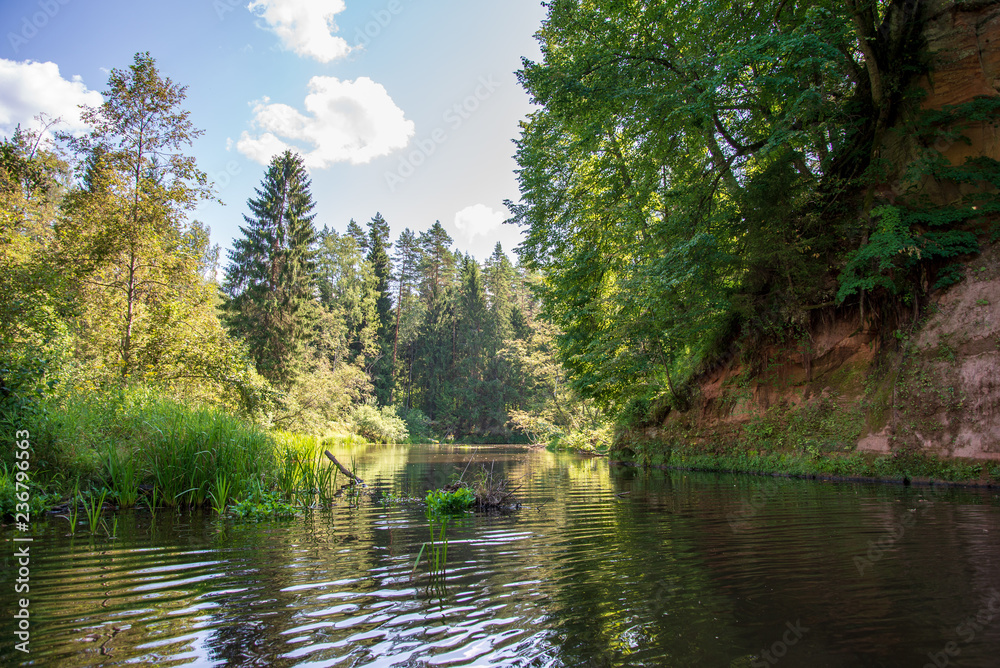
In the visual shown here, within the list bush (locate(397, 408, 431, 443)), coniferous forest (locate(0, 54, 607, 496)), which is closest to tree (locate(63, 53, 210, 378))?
coniferous forest (locate(0, 54, 607, 496))

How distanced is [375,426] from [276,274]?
53.3ft

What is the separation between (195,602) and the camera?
3178 millimetres

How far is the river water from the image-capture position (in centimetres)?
243

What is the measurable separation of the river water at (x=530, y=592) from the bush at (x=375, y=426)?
115 feet

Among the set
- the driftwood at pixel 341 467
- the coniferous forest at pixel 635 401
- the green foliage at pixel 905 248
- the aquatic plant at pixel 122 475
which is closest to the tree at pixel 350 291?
the coniferous forest at pixel 635 401

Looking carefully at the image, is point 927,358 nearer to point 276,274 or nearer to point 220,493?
point 220,493

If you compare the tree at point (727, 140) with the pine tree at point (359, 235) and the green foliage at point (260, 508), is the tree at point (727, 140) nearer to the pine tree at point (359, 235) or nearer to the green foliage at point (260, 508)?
the green foliage at point (260, 508)

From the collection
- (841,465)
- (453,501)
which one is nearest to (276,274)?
(453,501)

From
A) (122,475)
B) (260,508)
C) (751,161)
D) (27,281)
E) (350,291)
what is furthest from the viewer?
(350,291)

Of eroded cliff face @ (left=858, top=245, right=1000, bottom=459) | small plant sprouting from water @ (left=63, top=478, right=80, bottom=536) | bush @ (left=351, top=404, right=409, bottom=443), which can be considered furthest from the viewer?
bush @ (left=351, top=404, right=409, bottom=443)

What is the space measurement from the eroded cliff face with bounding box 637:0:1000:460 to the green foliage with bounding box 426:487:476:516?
8351 mm

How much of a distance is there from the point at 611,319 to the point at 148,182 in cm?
1363

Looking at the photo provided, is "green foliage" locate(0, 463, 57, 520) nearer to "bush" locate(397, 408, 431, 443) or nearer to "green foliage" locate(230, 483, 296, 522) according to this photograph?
"green foliage" locate(230, 483, 296, 522)

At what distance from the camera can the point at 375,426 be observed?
135 ft
